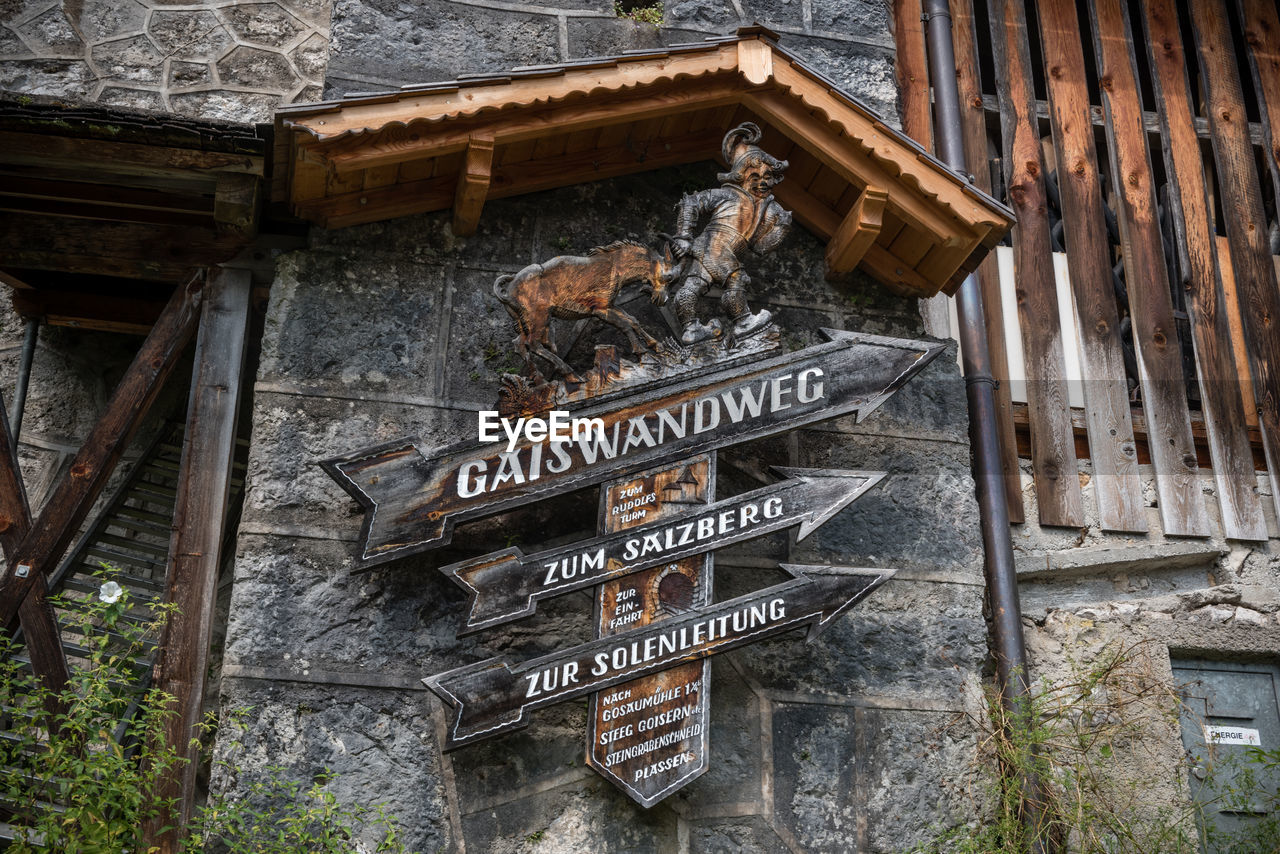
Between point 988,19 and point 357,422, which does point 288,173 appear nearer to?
point 357,422

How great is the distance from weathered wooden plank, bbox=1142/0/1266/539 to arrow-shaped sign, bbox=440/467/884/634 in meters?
2.26

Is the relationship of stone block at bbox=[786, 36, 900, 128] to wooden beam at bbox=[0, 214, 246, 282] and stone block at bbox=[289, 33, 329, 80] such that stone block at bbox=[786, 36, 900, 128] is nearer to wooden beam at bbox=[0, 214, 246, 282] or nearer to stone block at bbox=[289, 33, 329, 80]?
stone block at bbox=[289, 33, 329, 80]

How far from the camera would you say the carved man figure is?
4988mm

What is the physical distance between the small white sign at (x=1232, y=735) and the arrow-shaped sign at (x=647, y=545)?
2050 mm

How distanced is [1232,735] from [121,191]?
16.6ft

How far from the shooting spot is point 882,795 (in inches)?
185

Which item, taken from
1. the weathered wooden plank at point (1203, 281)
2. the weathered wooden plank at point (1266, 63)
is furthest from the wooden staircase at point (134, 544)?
the weathered wooden plank at point (1266, 63)

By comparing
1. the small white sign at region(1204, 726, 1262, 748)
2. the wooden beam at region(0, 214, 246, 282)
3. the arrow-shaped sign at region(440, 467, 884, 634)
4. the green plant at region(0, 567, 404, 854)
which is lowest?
the green plant at region(0, 567, 404, 854)

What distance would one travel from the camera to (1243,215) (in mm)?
6762

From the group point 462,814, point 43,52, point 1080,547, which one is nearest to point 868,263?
point 1080,547

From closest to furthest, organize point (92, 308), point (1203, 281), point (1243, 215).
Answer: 1. point (92, 308)
2. point (1203, 281)
3. point (1243, 215)

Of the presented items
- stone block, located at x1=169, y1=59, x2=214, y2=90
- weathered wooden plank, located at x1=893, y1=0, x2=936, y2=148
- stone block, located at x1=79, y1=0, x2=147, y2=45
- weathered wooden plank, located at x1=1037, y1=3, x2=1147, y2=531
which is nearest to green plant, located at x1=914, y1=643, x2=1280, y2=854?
weathered wooden plank, located at x1=1037, y1=3, x2=1147, y2=531

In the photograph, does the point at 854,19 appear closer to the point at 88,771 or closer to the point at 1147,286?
the point at 1147,286

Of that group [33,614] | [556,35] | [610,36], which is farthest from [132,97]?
[33,614]
